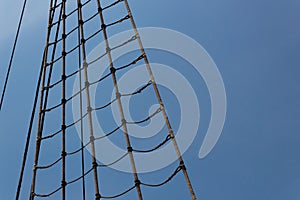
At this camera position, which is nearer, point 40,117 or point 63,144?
point 63,144

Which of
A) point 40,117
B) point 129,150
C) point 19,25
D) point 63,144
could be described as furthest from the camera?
point 19,25

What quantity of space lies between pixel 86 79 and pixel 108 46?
704 millimetres

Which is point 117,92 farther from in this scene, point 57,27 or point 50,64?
point 57,27

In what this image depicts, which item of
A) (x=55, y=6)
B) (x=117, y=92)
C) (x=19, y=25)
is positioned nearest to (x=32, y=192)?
(x=117, y=92)

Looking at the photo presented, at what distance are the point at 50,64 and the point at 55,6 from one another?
143 cm

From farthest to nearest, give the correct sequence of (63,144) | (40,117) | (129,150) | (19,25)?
(19,25) < (40,117) < (63,144) < (129,150)

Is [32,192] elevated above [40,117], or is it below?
below

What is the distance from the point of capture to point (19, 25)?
23.8ft

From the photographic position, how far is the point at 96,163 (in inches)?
213

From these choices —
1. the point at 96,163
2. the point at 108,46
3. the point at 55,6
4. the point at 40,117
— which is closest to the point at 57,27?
the point at 55,6

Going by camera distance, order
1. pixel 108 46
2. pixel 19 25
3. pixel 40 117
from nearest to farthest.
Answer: pixel 40 117 → pixel 108 46 → pixel 19 25

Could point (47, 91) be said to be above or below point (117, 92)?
above

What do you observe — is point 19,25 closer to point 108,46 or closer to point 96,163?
point 108,46

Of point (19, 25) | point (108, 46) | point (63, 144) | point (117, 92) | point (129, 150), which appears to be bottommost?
point (129, 150)
